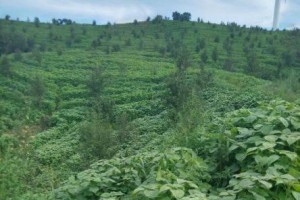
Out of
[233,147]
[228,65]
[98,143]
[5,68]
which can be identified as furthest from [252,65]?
[233,147]

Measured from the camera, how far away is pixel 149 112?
3108cm

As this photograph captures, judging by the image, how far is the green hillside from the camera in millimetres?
4133

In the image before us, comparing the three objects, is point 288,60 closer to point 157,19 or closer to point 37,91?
point 37,91

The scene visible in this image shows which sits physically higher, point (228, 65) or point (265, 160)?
point (265, 160)

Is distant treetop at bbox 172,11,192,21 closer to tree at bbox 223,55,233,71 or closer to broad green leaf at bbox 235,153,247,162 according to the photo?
tree at bbox 223,55,233,71

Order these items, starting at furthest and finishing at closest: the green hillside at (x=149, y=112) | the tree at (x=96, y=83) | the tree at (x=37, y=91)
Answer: the tree at (x=96, y=83) < the tree at (x=37, y=91) < the green hillside at (x=149, y=112)

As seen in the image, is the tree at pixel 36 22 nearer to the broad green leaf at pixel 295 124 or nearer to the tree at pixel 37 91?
the tree at pixel 37 91

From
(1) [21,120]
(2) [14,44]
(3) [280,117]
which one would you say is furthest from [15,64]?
(3) [280,117]

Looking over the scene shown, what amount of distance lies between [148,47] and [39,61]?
15.2 meters

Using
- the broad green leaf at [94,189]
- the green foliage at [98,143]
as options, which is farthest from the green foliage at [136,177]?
the green foliage at [98,143]

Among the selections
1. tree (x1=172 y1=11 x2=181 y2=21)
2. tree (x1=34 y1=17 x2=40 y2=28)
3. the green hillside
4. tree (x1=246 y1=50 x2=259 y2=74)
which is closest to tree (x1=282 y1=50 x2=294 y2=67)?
the green hillside

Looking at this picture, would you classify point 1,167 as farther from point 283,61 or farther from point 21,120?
point 283,61

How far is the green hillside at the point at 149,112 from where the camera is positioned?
413cm

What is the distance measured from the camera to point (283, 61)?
4609 cm
